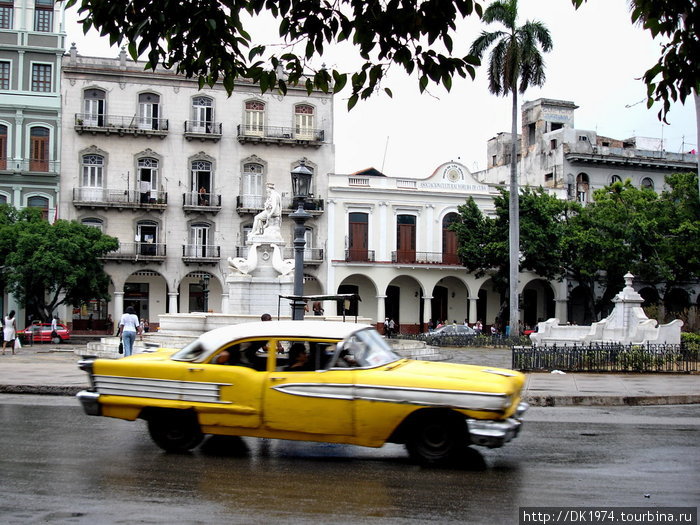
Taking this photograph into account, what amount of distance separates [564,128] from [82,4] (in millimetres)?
49301

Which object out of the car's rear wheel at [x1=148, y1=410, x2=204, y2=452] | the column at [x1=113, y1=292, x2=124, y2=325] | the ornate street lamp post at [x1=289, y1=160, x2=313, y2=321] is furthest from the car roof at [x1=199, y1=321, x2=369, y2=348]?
the column at [x1=113, y1=292, x2=124, y2=325]

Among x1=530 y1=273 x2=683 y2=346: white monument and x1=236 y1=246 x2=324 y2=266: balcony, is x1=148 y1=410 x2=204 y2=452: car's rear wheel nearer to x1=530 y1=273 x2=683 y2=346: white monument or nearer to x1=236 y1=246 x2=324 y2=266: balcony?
x1=530 y1=273 x2=683 y2=346: white monument

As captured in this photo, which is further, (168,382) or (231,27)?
(168,382)

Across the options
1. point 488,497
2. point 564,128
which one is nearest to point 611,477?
point 488,497

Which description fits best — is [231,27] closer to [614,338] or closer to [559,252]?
[614,338]

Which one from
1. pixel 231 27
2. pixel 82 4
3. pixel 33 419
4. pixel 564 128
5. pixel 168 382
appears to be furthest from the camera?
pixel 564 128

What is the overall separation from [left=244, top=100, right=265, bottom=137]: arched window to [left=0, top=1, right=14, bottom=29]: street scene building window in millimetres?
13247

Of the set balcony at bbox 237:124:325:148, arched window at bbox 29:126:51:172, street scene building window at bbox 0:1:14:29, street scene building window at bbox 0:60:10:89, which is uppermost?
street scene building window at bbox 0:1:14:29

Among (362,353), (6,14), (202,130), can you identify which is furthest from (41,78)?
(362,353)

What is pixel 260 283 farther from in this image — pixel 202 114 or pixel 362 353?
pixel 202 114

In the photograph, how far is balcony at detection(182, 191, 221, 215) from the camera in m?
45.8

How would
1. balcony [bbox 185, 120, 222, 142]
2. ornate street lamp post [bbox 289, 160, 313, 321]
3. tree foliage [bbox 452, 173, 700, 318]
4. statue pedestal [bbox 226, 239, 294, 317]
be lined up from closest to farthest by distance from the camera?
ornate street lamp post [bbox 289, 160, 313, 321] → statue pedestal [bbox 226, 239, 294, 317] → tree foliage [bbox 452, 173, 700, 318] → balcony [bbox 185, 120, 222, 142]

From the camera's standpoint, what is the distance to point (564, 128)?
53719 mm

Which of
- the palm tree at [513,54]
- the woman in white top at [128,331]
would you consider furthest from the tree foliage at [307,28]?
the palm tree at [513,54]
